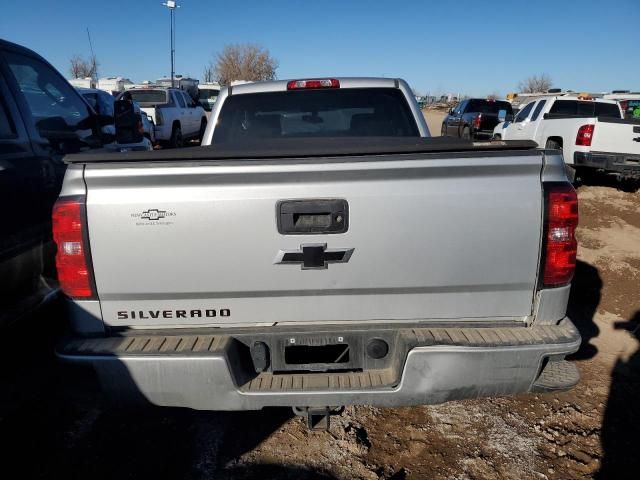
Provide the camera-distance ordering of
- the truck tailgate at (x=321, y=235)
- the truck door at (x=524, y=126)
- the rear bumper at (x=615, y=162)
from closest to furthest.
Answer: the truck tailgate at (x=321, y=235), the rear bumper at (x=615, y=162), the truck door at (x=524, y=126)

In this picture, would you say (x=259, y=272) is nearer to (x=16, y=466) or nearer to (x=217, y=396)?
(x=217, y=396)

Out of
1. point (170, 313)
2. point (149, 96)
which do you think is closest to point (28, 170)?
point (170, 313)

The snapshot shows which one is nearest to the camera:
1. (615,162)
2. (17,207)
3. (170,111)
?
(17,207)

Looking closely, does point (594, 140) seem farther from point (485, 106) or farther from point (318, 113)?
point (485, 106)

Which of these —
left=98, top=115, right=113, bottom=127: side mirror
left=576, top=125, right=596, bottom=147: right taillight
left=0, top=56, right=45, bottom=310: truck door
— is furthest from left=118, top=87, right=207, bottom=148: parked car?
left=0, top=56, right=45, bottom=310: truck door

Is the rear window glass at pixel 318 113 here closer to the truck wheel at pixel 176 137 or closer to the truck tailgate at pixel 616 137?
the truck tailgate at pixel 616 137

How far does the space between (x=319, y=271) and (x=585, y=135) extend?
365 inches

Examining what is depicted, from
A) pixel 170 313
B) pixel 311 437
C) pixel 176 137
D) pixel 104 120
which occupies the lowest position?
pixel 311 437

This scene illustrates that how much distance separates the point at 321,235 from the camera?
2098mm

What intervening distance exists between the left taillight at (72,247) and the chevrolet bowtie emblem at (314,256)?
85 cm

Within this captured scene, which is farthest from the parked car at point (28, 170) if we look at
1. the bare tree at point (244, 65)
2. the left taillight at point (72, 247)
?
the bare tree at point (244, 65)

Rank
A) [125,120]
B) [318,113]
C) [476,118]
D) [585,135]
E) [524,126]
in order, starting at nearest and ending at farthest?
1. [318,113]
2. [125,120]
3. [585,135]
4. [524,126]
5. [476,118]

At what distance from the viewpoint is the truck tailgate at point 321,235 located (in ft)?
6.81

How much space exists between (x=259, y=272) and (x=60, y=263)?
2.97ft
